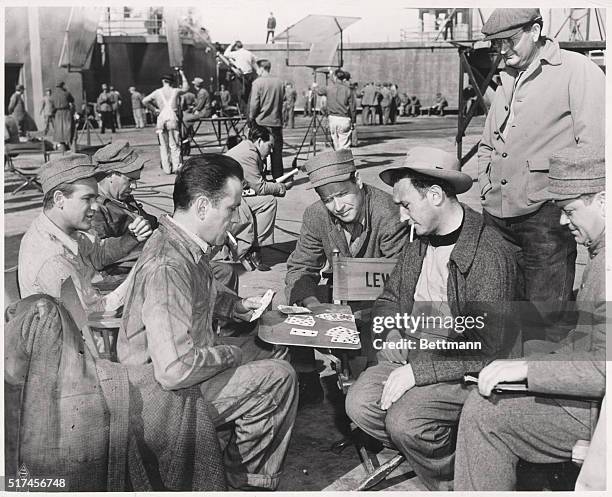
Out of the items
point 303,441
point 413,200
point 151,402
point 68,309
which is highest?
point 413,200

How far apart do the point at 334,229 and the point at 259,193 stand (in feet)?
7.34

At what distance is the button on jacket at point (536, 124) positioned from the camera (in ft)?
11.1

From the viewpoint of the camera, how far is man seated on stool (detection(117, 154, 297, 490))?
269cm

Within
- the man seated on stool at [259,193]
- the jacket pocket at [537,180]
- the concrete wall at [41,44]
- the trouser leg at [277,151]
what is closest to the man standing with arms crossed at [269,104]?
the trouser leg at [277,151]

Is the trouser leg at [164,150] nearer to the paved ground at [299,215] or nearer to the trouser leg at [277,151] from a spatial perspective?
the paved ground at [299,215]

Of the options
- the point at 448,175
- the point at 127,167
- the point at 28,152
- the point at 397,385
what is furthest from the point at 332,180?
the point at 28,152

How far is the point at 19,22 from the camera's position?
317 centimetres

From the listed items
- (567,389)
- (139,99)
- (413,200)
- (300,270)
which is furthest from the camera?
(139,99)

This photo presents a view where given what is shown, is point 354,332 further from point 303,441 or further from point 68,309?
point 68,309

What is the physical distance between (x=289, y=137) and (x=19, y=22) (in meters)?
3.08

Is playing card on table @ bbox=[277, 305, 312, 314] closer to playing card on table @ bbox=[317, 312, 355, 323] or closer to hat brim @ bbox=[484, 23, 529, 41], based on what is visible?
playing card on table @ bbox=[317, 312, 355, 323]

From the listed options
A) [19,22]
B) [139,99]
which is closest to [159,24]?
[19,22]

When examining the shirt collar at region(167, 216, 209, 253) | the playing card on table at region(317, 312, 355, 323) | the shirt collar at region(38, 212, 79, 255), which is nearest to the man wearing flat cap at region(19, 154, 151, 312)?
the shirt collar at region(38, 212, 79, 255)

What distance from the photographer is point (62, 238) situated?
3158 millimetres
